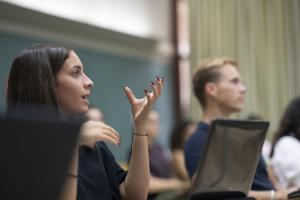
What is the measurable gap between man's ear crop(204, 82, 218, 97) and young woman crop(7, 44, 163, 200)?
3.37 feet

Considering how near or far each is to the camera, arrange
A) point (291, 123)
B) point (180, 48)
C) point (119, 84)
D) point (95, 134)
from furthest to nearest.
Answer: point (180, 48) → point (119, 84) → point (291, 123) → point (95, 134)

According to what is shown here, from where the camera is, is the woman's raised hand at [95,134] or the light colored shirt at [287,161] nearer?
the woman's raised hand at [95,134]

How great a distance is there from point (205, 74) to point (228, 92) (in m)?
0.16

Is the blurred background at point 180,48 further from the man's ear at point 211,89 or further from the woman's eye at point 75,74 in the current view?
the woman's eye at point 75,74

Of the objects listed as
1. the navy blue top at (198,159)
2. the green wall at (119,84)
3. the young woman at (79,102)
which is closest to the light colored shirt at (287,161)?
the navy blue top at (198,159)

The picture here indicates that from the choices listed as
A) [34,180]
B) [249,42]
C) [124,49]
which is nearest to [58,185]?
[34,180]

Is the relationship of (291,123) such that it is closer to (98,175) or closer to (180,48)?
(98,175)

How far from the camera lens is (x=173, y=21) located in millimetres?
6203

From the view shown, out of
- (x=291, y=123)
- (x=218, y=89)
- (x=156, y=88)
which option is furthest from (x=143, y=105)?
(x=291, y=123)

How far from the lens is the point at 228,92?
2.76 meters

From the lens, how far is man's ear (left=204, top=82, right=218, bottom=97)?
278 centimetres

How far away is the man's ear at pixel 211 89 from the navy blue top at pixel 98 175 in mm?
1023

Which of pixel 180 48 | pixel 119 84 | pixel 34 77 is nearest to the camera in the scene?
pixel 34 77

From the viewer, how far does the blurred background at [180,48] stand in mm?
5230
